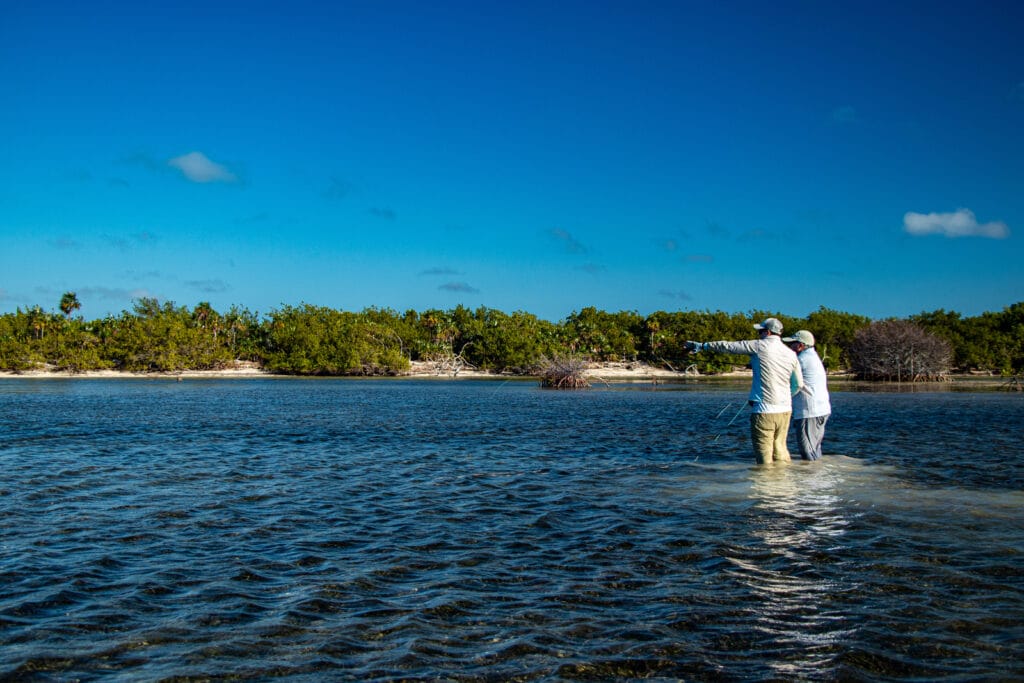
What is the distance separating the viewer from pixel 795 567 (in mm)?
8039

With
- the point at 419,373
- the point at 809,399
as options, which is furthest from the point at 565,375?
the point at 419,373

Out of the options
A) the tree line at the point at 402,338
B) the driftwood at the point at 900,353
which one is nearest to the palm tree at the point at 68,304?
the tree line at the point at 402,338

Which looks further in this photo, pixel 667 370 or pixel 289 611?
pixel 667 370

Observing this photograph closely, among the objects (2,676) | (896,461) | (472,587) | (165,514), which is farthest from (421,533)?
(896,461)

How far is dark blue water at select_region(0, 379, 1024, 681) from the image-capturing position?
572 centimetres

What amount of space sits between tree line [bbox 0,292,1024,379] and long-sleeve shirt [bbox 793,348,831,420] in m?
76.6

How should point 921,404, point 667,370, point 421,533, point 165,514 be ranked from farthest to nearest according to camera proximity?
point 667,370 → point 921,404 → point 165,514 → point 421,533

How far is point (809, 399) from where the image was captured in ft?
47.5

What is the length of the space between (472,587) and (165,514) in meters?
5.68

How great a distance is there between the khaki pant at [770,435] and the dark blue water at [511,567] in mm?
333

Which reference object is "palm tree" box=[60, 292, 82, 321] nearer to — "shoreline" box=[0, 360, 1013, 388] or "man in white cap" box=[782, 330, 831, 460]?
"shoreline" box=[0, 360, 1013, 388]

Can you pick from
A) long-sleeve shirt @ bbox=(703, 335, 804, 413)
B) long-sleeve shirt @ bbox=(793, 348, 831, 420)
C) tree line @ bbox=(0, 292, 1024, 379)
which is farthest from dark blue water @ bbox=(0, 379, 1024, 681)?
tree line @ bbox=(0, 292, 1024, 379)

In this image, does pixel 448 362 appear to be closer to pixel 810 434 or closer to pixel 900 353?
pixel 900 353

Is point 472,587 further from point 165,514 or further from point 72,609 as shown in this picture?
point 165,514
